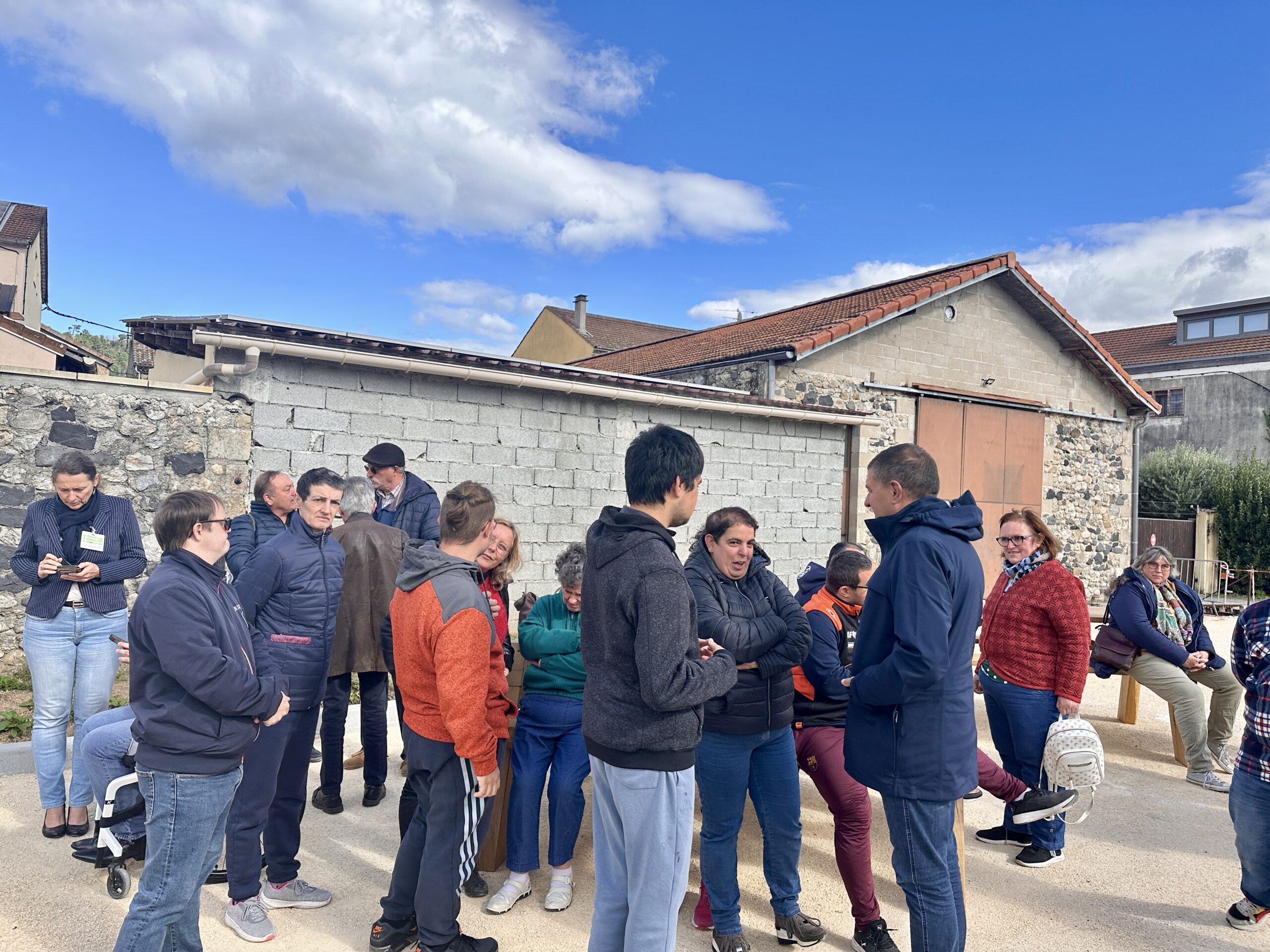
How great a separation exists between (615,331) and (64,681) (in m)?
27.0

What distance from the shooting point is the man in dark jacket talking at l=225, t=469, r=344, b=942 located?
3.38 m

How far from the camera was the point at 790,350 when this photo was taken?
453 inches

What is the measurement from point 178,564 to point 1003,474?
13828 millimetres

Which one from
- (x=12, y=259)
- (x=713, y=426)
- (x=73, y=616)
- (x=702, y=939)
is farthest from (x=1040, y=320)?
(x=12, y=259)

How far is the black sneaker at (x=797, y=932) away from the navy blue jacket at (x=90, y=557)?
11.1 feet

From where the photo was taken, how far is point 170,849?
2580 millimetres

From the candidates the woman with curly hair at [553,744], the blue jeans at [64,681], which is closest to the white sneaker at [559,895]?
the woman with curly hair at [553,744]

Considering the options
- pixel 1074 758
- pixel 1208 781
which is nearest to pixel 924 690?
pixel 1074 758

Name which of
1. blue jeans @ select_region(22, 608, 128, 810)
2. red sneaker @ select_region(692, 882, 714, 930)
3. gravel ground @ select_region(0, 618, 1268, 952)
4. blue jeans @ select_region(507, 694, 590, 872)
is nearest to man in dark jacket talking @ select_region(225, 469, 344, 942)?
gravel ground @ select_region(0, 618, 1268, 952)

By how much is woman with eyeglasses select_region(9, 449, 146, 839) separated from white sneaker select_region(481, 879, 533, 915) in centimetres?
212

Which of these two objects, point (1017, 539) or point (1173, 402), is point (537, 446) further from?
point (1173, 402)

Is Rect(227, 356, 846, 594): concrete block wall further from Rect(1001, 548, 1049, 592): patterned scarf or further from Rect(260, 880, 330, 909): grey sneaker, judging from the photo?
Rect(1001, 548, 1049, 592): patterned scarf

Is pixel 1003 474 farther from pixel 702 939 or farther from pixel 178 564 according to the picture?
pixel 178 564

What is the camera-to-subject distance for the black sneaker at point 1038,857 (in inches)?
167
